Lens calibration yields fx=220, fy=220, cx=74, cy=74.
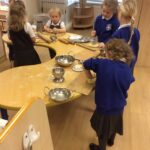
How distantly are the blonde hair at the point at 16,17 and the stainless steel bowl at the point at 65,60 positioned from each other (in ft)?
1.90

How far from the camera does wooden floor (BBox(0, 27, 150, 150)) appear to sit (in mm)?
2090

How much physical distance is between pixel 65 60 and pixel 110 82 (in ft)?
2.19

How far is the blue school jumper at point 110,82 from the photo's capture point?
5.04 feet

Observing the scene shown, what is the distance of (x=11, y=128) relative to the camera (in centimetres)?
84

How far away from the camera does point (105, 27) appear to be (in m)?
2.53

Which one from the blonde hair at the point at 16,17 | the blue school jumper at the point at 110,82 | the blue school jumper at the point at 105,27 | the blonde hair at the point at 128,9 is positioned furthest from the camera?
the blue school jumper at the point at 105,27

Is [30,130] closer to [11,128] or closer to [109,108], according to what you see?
[11,128]

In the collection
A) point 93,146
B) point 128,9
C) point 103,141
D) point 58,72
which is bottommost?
point 93,146

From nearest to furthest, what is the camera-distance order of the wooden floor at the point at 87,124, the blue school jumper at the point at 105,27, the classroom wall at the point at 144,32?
the wooden floor at the point at 87,124 → the blue school jumper at the point at 105,27 → the classroom wall at the point at 144,32

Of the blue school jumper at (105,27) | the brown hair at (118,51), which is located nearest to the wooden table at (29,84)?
the brown hair at (118,51)

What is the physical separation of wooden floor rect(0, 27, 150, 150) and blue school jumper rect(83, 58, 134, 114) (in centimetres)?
58

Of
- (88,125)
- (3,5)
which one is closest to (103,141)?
(88,125)

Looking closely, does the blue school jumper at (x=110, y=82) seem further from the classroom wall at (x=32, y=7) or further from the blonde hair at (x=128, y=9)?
the classroom wall at (x=32, y=7)

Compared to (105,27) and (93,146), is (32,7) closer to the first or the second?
(105,27)
